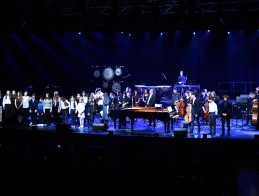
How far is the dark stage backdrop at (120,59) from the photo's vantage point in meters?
22.4

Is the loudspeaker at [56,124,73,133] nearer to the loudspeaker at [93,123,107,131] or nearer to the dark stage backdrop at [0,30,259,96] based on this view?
the loudspeaker at [93,123,107,131]

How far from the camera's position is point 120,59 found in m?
24.3

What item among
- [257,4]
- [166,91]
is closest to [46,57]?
[166,91]

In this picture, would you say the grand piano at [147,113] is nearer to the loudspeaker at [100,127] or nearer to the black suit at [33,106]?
the loudspeaker at [100,127]

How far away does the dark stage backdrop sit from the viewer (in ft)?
73.5

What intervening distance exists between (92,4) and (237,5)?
25.9 feet

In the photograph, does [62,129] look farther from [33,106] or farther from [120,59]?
[120,59]

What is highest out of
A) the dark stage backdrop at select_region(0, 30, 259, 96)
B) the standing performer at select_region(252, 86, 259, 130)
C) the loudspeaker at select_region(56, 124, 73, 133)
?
the dark stage backdrop at select_region(0, 30, 259, 96)

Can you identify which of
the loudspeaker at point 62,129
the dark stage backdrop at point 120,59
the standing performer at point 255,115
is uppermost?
the dark stage backdrop at point 120,59

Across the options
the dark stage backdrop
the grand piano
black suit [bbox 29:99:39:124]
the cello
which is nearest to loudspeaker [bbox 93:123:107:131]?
the grand piano

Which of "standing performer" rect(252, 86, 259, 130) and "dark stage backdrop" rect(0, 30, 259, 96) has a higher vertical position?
"dark stage backdrop" rect(0, 30, 259, 96)

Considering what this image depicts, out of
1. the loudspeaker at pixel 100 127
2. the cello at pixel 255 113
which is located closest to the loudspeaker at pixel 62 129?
the loudspeaker at pixel 100 127

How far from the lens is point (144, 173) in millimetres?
5875

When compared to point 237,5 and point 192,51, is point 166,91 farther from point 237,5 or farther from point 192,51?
point 237,5
